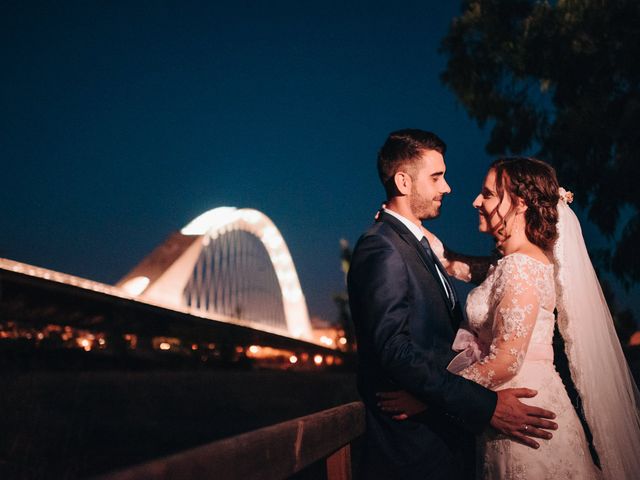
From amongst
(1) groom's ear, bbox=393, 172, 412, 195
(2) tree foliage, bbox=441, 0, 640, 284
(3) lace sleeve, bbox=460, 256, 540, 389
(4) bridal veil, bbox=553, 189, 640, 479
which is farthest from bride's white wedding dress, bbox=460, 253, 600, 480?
(2) tree foliage, bbox=441, 0, 640, 284

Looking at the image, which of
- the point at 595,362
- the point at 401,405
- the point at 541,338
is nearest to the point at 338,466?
the point at 401,405

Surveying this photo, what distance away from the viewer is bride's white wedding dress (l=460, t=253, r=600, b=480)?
279 centimetres

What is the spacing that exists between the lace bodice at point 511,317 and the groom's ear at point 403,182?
0.52m

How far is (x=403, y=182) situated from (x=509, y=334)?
826mm

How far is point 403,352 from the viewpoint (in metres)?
2.60

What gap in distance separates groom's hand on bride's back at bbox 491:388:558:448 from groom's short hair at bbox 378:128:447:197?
40.7 inches

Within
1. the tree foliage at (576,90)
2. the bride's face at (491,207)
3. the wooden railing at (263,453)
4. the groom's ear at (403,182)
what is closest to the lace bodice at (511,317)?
the bride's face at (491,207)

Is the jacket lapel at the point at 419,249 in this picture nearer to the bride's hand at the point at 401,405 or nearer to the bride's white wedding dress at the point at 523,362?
the bride's white wedding dress at the point at 523,362

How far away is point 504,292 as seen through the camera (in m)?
2.86

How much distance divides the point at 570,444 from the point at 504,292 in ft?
2.29

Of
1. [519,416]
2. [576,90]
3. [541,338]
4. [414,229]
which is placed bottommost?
[519,416]

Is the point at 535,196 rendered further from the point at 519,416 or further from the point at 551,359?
the point at 519,416

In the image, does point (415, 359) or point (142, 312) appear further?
point (142, 312)

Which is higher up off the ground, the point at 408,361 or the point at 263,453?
the point at 408,361
